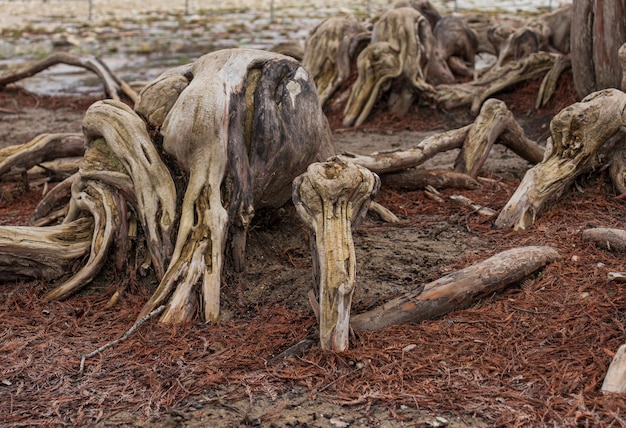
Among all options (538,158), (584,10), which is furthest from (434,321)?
(584,10)

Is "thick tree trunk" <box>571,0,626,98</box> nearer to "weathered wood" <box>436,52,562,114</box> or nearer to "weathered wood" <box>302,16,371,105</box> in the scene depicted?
"weathered wood" <box>436,52,562,114</box>

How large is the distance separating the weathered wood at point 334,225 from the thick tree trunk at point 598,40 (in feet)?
15.5

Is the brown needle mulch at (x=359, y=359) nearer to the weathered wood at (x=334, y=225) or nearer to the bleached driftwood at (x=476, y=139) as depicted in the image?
the weathered wood at (x=334, y=225)

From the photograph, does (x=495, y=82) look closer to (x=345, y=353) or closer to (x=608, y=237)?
(x=608, y=237)

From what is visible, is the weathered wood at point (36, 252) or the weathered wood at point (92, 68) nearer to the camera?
the weathered wood at point (36, 252)

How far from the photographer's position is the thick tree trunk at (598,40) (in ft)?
27.8

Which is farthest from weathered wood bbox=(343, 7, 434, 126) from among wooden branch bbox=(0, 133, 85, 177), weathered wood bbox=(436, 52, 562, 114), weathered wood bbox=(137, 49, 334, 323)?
weathered wood bbox=(137, 49, 334, 323)

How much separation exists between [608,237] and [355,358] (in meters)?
2.13

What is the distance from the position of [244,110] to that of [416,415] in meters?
2.39

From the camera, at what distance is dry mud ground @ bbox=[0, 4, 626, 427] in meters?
3.90

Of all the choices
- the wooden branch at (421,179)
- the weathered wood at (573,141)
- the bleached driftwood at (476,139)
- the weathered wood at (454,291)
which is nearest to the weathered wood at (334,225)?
the weathered wood at (454,291)

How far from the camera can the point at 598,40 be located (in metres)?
8.64

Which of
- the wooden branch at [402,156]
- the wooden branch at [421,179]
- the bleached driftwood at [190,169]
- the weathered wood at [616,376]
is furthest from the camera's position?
the wooden branch at [421,179]

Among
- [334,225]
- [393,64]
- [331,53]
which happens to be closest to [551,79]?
[393,64]
